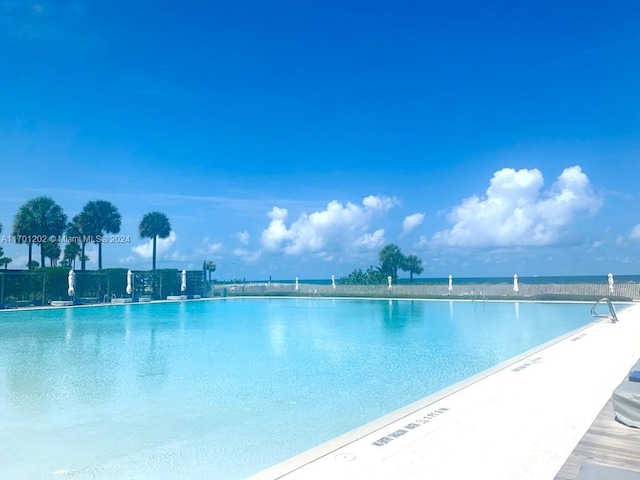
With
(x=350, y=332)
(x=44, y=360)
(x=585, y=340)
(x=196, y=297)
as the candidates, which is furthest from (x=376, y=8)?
(x=196, y=297)

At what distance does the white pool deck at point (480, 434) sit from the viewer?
11.8 feet

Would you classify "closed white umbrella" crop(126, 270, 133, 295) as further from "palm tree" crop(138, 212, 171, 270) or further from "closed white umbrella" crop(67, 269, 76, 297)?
"palm tree" crop(138, 212, 171, 270)

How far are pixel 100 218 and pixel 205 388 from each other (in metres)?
34.0

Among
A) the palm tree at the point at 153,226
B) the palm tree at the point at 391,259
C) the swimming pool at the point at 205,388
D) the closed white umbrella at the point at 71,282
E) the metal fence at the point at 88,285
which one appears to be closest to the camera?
the swimming pool at the point at 205,388

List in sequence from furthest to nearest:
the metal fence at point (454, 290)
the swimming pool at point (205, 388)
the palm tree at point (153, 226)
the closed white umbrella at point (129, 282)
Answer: the palm tree at point (153, 226) < the closed white umbrella at point (129, 282) < the metal fence at point (454, 290) < the swimming pool at point (205, 388)

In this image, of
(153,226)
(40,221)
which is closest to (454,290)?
(153,226)

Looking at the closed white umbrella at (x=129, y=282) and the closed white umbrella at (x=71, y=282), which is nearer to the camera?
the closed white umbrella at (x=71, y=282)

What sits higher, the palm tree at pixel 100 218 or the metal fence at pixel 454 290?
the palm tree at pixel 100 218

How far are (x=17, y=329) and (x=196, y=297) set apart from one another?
21346mm

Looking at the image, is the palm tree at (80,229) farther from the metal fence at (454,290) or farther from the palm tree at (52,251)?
the metal fence at (454,290)

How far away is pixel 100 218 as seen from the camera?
122 feet

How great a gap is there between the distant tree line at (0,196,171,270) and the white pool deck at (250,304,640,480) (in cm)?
3385

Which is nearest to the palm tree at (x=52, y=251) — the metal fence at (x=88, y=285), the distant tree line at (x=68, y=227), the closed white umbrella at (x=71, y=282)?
the distant tree line at (x=68, y=227)

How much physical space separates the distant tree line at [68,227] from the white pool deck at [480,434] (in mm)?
33850
